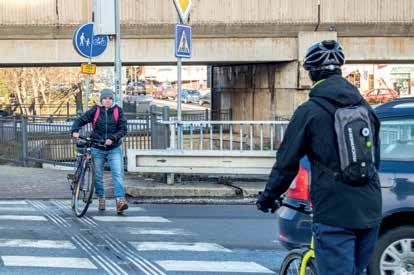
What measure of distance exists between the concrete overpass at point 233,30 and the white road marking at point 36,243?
1053 cm

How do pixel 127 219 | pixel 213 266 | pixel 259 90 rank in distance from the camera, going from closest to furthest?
pixel 213 266 → pixel 127 219 → pixel 259 90

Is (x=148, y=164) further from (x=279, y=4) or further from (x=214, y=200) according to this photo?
(x=279, y=4)

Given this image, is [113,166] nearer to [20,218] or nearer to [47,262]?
[20,218]

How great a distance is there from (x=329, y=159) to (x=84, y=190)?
6448 millimetres

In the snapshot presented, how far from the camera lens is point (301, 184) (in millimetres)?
5219

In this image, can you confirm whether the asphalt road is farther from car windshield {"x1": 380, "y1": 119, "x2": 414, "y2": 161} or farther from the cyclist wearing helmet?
the cyclist wearing helmet

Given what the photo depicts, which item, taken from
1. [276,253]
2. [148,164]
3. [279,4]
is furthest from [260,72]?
[276,253]

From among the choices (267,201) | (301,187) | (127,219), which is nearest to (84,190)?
(127,219)

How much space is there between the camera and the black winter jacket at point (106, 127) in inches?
371

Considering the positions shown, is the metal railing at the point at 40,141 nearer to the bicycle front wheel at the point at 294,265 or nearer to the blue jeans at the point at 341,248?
the bicycle front wheel at the point at 294,265

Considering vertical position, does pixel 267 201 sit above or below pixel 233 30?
below

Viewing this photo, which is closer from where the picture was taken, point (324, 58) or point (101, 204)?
point (324, 58)

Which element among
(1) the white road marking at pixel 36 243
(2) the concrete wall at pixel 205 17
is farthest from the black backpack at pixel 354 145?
(2) the concrete wall at pixel 205 17

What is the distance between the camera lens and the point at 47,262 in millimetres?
6672
